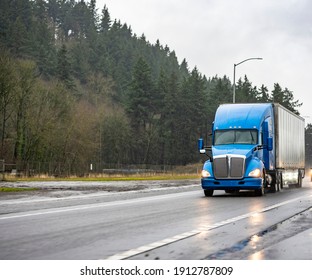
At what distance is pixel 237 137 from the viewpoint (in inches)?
973

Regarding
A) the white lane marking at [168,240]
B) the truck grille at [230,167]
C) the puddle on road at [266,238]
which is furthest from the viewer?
the truck grille at [230,167]

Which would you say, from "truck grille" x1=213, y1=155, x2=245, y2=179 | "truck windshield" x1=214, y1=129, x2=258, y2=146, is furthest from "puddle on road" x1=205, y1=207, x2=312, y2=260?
"truck windshield" x1=214, y1=129, x2=258, y2=146

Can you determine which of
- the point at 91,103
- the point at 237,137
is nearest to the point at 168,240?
the point at 237,137

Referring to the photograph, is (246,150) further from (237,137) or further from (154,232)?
(154,232)

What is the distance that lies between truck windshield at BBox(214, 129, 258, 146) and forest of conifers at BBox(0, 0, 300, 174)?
→ 32743 mm

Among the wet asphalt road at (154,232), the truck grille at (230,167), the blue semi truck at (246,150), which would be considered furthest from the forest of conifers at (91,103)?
the wet asphalt road at (154,232)

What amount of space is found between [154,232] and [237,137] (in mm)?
14286

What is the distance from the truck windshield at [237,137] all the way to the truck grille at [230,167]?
5.24 feet

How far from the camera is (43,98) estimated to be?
61.7 meters

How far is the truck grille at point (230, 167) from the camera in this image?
2303 centimetres

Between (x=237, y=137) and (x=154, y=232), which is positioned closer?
(x=154, y=232)

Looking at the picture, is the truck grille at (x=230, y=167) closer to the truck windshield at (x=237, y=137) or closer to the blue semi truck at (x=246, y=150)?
the blue semi truck at (x=246, y=150)
